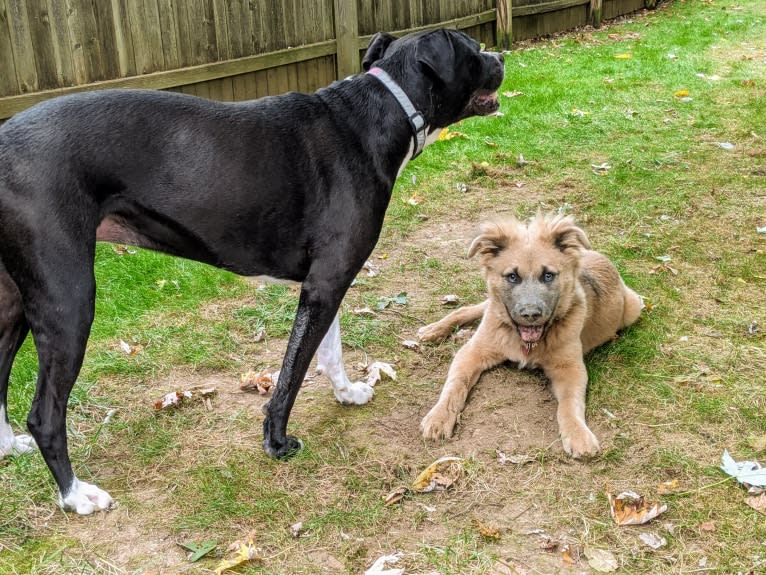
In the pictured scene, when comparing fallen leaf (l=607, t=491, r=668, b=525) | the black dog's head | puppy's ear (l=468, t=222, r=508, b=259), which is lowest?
fallen leaf (l=607, t=491, r=668, b=525)

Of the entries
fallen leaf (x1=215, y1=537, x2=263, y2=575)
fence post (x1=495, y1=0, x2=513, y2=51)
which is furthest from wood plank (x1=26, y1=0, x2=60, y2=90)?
fence post (x1=495, y1=0, x2=513, y2=51)

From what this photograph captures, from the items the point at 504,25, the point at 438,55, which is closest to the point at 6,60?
the point at 438,55

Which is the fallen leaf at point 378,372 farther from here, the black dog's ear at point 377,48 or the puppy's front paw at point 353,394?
the black dog's ear at point 377,48

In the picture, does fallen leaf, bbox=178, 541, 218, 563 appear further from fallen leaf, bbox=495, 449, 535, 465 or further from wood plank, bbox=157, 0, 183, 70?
wood plank, bbox=157, 0, 183, 70

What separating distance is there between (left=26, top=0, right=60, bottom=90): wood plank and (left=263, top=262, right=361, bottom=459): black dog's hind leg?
4.36m

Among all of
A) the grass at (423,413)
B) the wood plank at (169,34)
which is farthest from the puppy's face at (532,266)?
the wood plank at (169,34)

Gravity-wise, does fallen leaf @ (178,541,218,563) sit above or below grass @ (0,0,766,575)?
above

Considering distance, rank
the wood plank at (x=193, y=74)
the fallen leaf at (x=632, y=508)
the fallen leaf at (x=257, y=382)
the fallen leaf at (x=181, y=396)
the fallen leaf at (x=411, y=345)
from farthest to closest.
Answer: the wood plank at (x=193, y=74), the fallen leaf at (x=411, y=345), the fallen leaf at (x=257, y=382), the fallen leaf at (x=181, y=396), the fallen leaf at (x=632, y=508)

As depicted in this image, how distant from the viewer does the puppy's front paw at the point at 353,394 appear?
450 centimetres

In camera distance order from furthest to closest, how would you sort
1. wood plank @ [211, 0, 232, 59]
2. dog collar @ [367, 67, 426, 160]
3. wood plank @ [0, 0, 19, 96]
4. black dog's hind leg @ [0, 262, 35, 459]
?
wood plank @ [211, 0, 232, 59] < wood plank @ [0, 0, 19, 96] < dog collar @ [367, 67, 426, 160] < black dog's hind leg @ [0, 262, 35, 459]

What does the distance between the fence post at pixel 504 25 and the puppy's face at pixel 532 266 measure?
10.1 m

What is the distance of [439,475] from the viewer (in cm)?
385

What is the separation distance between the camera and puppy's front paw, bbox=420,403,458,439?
165 inches

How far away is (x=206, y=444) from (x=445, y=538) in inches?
57.0
